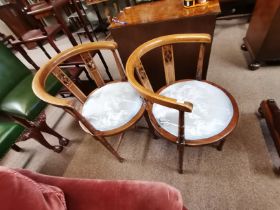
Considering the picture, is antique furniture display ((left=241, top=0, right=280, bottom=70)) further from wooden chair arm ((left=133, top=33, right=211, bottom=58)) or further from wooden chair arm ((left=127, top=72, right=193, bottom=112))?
wooden chair arm ((left=127, top=72, right=193, bottom=112))

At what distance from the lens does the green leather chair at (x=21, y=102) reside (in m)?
1.35

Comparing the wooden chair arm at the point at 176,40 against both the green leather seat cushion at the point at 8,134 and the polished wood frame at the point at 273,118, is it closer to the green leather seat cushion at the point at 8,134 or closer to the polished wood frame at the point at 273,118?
the polished wood frame at the point at 273,118

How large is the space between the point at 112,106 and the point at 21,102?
0.92m

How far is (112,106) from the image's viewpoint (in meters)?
1.11

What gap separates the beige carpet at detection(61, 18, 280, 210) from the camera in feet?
3.55

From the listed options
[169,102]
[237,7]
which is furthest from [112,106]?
[237,7]

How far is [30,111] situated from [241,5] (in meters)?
3.20

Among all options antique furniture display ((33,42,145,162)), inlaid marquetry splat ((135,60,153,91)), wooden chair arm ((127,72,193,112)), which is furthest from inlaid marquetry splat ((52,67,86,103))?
wooden chair arm ((127,72,193,112))

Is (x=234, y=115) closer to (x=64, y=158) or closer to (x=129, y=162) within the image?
(x=129, y=162)

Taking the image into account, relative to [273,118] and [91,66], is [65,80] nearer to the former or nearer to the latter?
[91,66]

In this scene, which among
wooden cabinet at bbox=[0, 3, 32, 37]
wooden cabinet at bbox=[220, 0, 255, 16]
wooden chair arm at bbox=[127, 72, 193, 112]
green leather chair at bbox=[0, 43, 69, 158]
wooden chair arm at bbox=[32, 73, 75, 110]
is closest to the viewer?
wooden chair arm at bbox=[127, 72, 193, 112]

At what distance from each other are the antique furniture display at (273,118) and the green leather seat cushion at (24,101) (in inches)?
72.0

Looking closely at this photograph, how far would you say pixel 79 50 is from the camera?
44.4 inches

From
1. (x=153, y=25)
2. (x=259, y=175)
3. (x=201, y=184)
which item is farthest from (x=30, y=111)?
(x=259, y=175)
